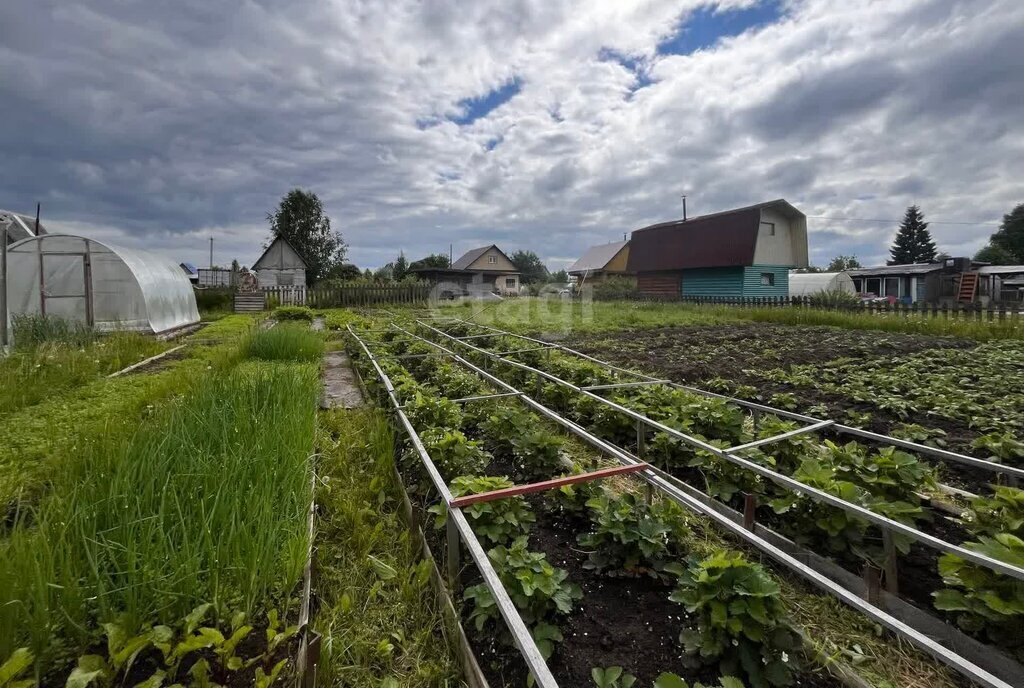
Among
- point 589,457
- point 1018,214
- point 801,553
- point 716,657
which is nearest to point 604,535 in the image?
point 716,657

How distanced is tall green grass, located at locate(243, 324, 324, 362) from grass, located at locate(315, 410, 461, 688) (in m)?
4.16

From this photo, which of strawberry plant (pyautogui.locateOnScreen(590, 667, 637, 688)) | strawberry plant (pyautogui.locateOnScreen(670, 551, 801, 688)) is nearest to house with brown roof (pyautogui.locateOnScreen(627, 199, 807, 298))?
strawberry plant (pyautogui.locateOnScreen(670, 551, 801, 688))

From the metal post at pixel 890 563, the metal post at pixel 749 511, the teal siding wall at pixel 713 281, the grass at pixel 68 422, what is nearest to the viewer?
the metal post at pixel 890 563

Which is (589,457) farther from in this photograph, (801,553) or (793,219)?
(793,219)

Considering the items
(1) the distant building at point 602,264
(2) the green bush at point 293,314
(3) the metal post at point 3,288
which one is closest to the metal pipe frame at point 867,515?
(3) the metal post at point 3,288

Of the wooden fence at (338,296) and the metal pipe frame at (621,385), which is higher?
the wooden fence at (338,296)

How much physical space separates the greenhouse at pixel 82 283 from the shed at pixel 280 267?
1983cm

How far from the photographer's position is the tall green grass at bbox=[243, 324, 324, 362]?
6.54 meters

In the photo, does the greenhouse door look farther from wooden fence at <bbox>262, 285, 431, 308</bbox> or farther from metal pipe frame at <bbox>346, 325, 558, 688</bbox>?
metal pipe frame at <bbox>346, 325, 558, 688</bbox>

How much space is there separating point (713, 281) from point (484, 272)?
23.0 meters

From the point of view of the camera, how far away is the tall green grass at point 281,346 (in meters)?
6.54

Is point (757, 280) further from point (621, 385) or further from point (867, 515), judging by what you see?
point (867, 515)

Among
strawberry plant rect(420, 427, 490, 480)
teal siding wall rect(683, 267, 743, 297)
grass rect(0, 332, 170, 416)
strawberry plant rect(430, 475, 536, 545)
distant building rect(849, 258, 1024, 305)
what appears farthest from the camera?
distant building rect(849, 258, 1024, 305)

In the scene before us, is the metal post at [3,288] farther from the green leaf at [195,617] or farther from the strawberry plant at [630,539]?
the strawberry plant at [630,539]
